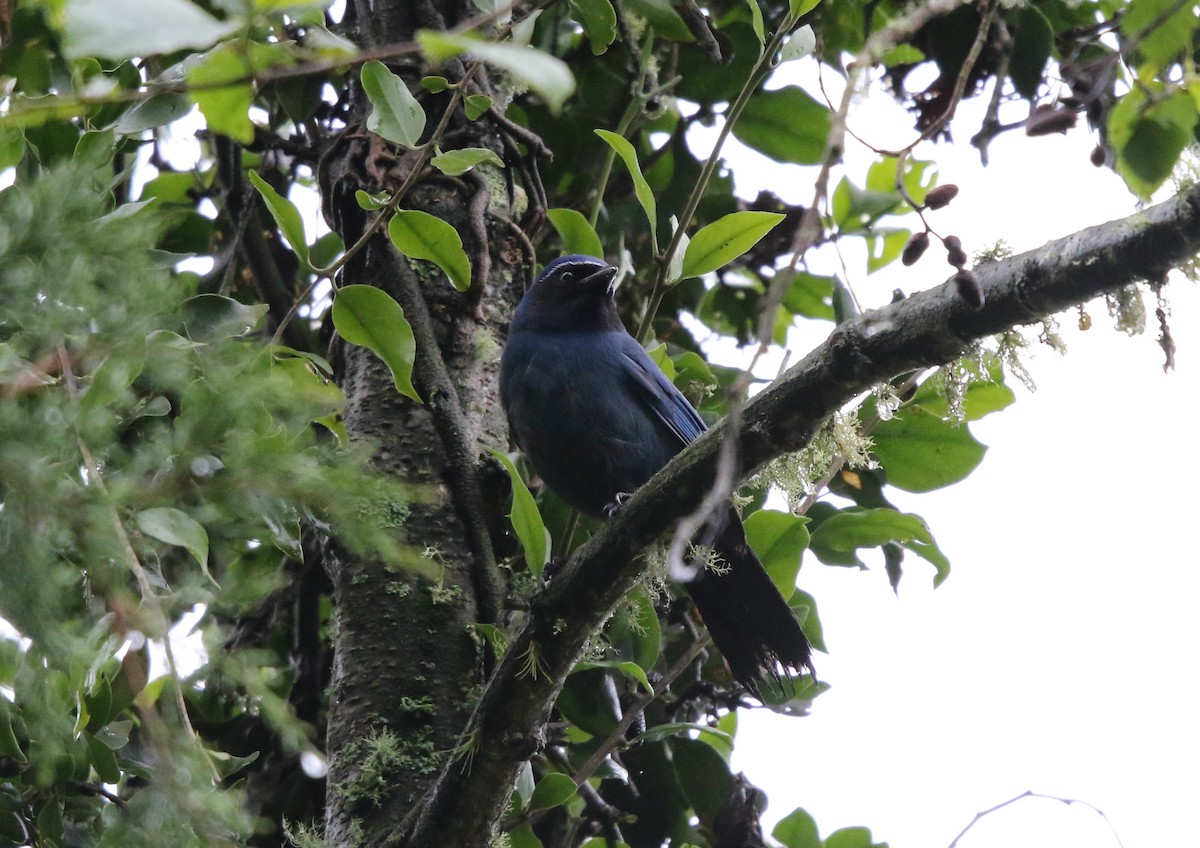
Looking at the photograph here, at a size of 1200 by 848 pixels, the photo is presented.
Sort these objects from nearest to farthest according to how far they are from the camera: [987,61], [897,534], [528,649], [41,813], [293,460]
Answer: [293,460]
[528,649]
[41,813]
[897,534]
[987,61]

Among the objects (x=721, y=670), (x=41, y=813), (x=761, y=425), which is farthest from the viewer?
(x=721, y=670)

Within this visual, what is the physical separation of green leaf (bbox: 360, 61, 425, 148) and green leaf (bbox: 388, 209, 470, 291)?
0.20 m

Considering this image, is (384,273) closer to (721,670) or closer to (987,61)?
(721,670)

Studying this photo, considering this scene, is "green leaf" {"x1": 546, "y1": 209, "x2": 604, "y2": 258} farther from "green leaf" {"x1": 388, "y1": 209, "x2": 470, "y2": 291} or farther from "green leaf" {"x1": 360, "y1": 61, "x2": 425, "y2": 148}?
"green leaf" {"x1": 360, "y1": 61, "x2": 425, "y2": 148}

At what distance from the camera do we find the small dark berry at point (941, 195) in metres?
2.04

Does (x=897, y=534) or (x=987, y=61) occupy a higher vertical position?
(x=987, y=61)

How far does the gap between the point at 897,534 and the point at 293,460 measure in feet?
6.83

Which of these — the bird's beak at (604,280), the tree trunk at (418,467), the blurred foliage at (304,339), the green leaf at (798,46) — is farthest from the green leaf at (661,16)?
the bird's beak at (604,280)

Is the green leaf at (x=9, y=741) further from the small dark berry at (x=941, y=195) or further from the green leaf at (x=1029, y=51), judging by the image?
the green leaf at (x=1029, y=51)

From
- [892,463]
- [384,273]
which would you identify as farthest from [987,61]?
[384,273]

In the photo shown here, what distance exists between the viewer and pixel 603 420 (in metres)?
3.76

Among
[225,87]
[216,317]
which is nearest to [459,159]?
[216,317]

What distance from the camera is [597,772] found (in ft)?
10.6

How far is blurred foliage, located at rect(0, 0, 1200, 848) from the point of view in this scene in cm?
141
